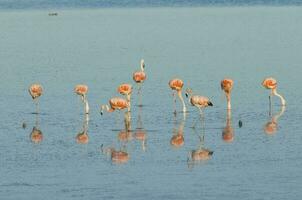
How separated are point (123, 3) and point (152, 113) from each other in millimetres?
49815

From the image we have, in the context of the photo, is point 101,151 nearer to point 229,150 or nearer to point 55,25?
point 229,150

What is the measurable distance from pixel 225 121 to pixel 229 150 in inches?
120

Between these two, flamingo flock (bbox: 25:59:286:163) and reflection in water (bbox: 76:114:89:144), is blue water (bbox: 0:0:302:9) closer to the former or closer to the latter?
flamingo flock (bbox: 25:59:286:163)

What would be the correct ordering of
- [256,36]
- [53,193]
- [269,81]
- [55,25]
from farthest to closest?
[55,25], [256,36], [269,81], [53,193]

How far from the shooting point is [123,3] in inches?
2844

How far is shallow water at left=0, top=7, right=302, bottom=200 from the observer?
16562 mm

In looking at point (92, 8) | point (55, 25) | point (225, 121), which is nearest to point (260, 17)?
point (55, 25)

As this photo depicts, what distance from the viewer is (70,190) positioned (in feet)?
53.1

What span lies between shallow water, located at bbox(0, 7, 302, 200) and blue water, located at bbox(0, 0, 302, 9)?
20.9 meters

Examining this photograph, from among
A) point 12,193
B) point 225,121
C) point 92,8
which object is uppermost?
point 92,8

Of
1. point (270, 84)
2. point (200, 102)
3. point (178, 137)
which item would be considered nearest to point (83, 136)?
point (178, 137)

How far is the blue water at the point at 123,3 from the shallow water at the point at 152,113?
68.6ft

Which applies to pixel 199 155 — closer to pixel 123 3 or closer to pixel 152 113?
pixel 152 113

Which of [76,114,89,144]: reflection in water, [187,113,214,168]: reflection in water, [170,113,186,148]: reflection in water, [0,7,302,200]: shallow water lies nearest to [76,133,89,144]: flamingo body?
[76,114,89,144]: reflection in water
